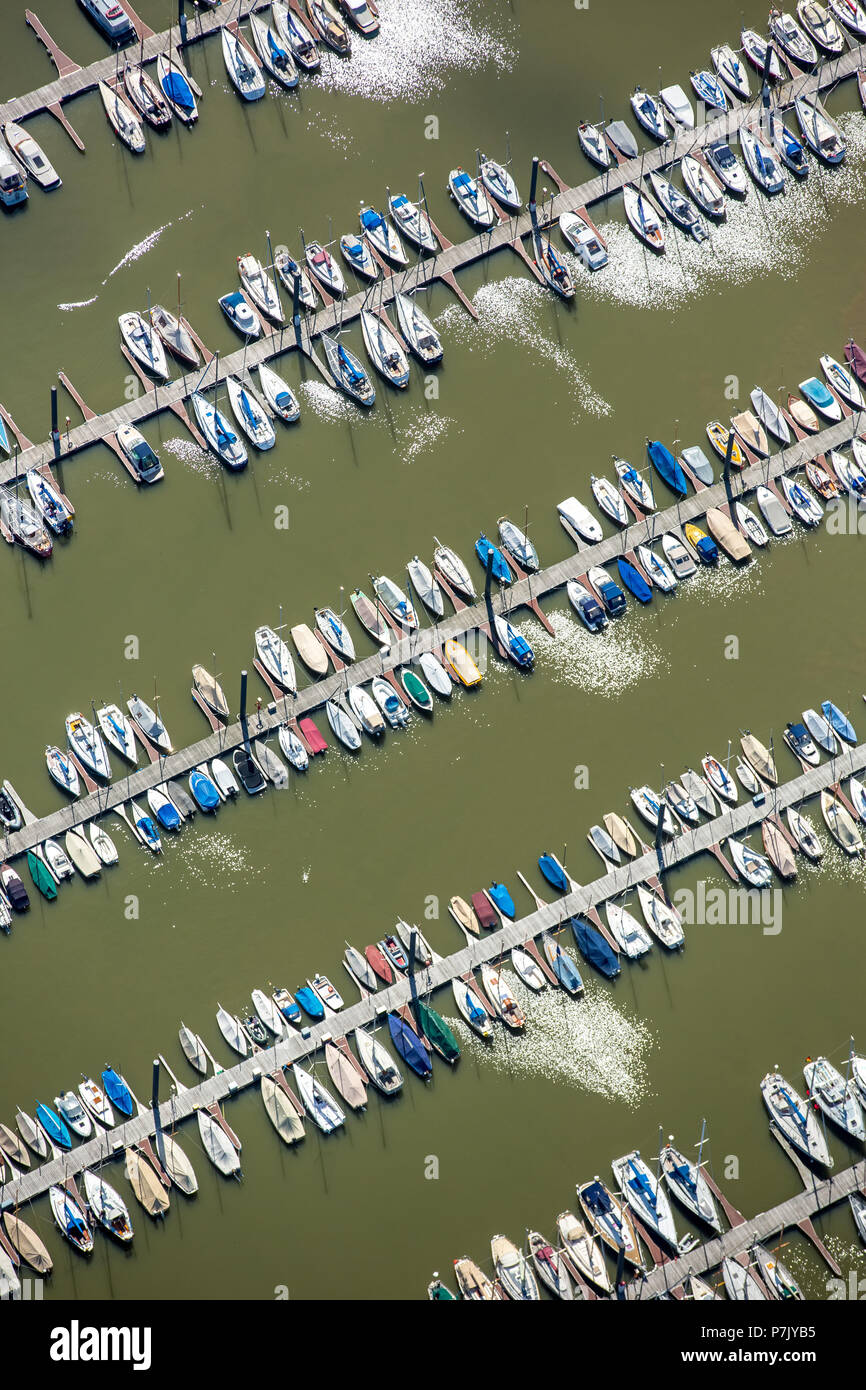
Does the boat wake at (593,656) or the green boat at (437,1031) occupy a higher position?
the boat wake at (593,656)

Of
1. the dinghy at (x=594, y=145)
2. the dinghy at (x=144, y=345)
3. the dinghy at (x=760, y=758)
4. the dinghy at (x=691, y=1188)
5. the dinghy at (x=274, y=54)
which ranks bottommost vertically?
the dinghy at (x=691, y=1188)

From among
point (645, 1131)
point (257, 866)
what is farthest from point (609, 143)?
point (645, 1131)

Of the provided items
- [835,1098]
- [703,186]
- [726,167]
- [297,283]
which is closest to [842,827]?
[835,1098]

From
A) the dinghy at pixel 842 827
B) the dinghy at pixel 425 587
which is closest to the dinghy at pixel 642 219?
the dinghy at pixel 425 587

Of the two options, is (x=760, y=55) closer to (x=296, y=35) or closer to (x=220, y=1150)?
(x=296, y=35)

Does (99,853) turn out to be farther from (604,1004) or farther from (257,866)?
(604,1004)

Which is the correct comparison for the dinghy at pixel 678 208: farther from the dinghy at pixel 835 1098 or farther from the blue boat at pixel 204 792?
the dinghy at pixel 835 1098
